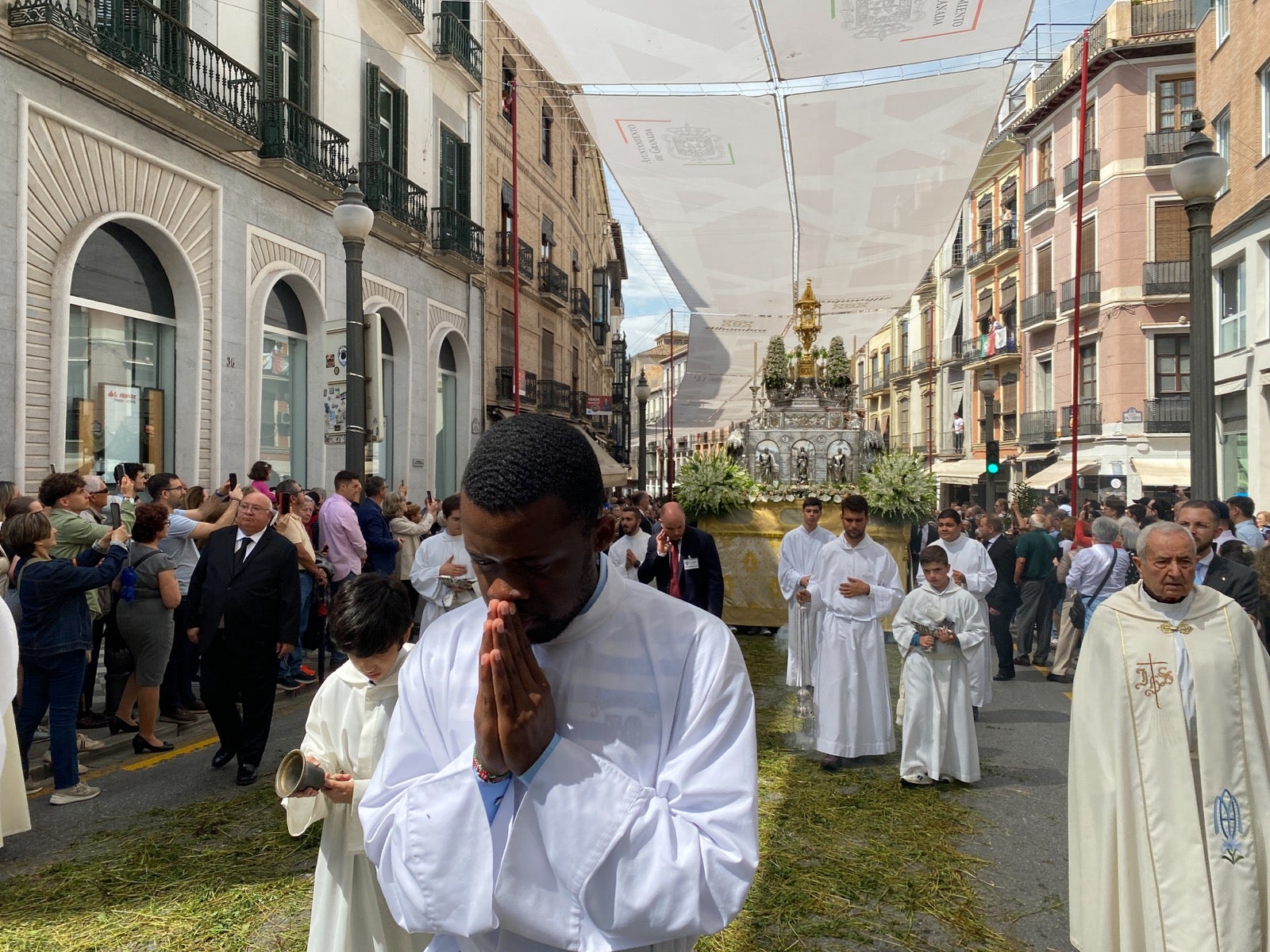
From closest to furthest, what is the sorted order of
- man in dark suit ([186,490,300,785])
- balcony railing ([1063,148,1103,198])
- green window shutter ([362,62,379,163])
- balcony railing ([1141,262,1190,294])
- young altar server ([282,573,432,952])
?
young altar server ([282,573,432,952]), man in dark suit ([186,490,300,785]), green window shutter ([362,62,379,163]), balcony railing ([1141,262,1190,294]), balcony railing ([1063,148,1103,198])

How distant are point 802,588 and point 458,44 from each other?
15491mm

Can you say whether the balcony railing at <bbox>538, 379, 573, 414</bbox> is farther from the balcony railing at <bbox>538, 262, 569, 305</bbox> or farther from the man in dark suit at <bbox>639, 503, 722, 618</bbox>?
the man in dark suit at <bbox>639, 503, 722, 618</bbox>

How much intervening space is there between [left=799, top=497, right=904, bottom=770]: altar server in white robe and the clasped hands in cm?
554

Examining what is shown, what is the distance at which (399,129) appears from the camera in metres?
16.9

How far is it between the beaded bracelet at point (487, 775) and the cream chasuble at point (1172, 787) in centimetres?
301

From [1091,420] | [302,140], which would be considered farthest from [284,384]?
[1091,420]

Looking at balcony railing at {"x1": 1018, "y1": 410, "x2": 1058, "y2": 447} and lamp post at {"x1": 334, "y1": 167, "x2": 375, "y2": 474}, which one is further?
balcony railing at {"x1": 1018, "y1": 410, "x2": 1058, "y2": 447}

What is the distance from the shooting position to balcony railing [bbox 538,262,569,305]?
25156 mm

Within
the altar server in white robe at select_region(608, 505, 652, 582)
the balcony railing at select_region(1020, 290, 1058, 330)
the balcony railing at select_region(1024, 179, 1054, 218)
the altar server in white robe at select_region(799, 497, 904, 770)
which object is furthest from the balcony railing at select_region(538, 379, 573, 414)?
the altar server in white robe at select_region(799, 497, 904, 770)

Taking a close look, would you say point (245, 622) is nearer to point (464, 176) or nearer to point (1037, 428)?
point (464, 176)

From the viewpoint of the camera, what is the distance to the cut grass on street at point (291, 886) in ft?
13.0

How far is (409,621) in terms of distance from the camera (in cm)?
335

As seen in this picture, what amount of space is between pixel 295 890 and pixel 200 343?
8.91 metres

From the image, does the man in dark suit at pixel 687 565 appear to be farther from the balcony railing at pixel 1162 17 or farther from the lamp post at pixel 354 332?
the balcony railing at pixel 1162 17
